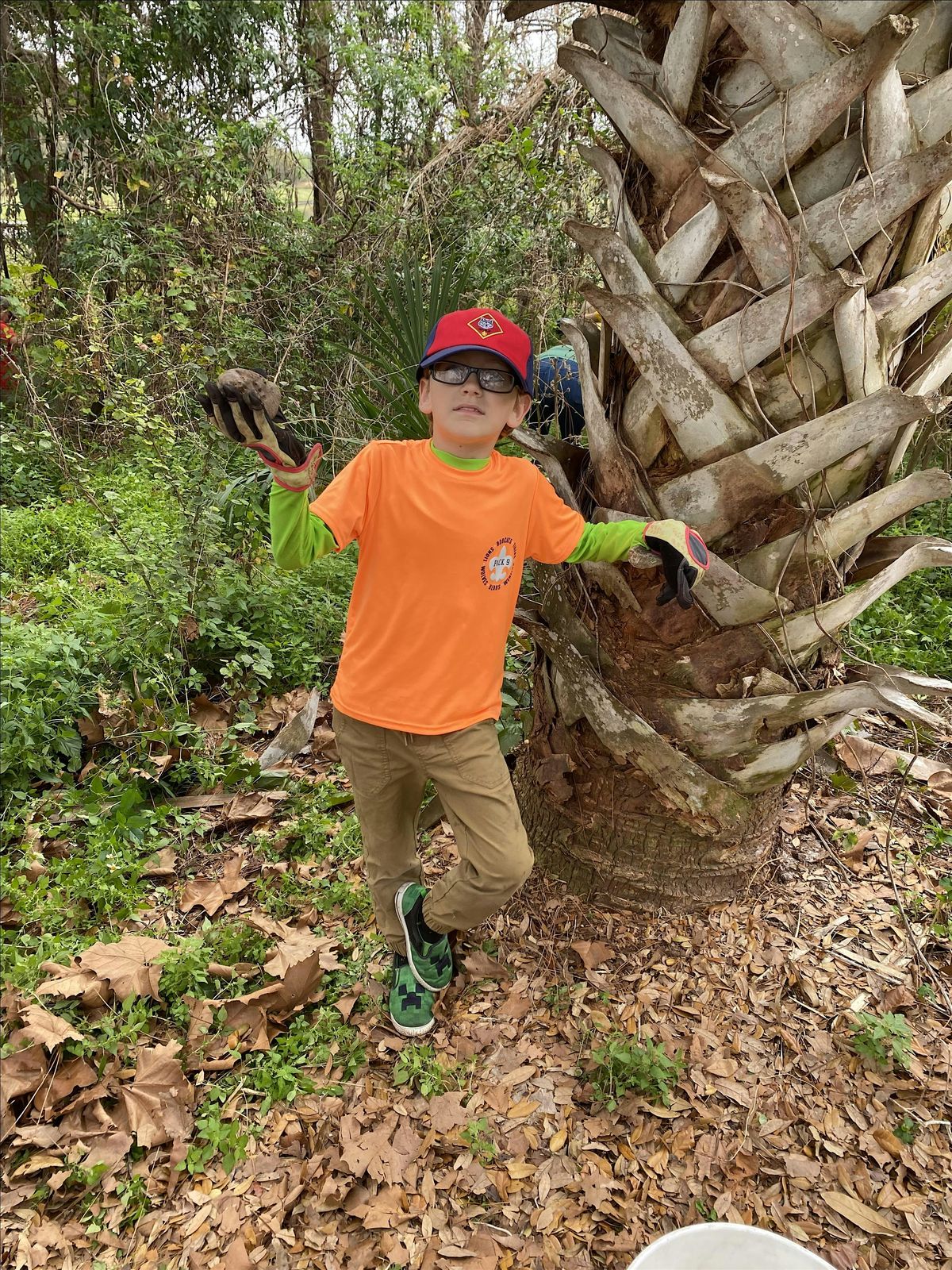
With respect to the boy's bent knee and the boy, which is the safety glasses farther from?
the boy's bent knee

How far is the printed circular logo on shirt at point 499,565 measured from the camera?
1.92 meters

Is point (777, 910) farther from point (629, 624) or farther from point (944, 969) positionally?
point (629, 624)

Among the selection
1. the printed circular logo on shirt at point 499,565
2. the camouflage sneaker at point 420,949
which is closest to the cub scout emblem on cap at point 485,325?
the printed circular logo on shirt at point 499,565

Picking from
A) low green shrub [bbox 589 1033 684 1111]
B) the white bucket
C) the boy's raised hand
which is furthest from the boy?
the white bucket

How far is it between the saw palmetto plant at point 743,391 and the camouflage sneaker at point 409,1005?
2.25 ft

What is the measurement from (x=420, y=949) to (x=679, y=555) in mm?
1374

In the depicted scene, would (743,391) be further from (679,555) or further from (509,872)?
(509,872)

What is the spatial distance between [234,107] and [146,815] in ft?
22.0

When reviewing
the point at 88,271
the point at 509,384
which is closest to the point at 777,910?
the point at 509,384

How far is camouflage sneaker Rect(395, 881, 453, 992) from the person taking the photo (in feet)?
7.10

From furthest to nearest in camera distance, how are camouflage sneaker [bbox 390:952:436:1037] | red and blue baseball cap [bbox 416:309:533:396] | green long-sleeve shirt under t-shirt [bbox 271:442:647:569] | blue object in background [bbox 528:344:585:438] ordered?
blue object in background [bbox 528:344:585:438] < camouflage sneaker [bbox 390:952:436:1037] < red and blue baseball cap [bbox 416:309:533:396] < green long-sleeve shirt under t-shirt [bbox 271:442:647:569]

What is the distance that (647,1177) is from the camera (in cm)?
177

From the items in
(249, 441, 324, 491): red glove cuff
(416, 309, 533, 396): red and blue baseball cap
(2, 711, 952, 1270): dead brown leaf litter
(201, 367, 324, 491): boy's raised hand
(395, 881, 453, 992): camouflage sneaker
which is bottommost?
(2, 711, 952, 1270): dead brown leaf litter

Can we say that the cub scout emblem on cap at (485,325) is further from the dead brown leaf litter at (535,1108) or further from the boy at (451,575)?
the dead brown leaf litter at (535,1108)
